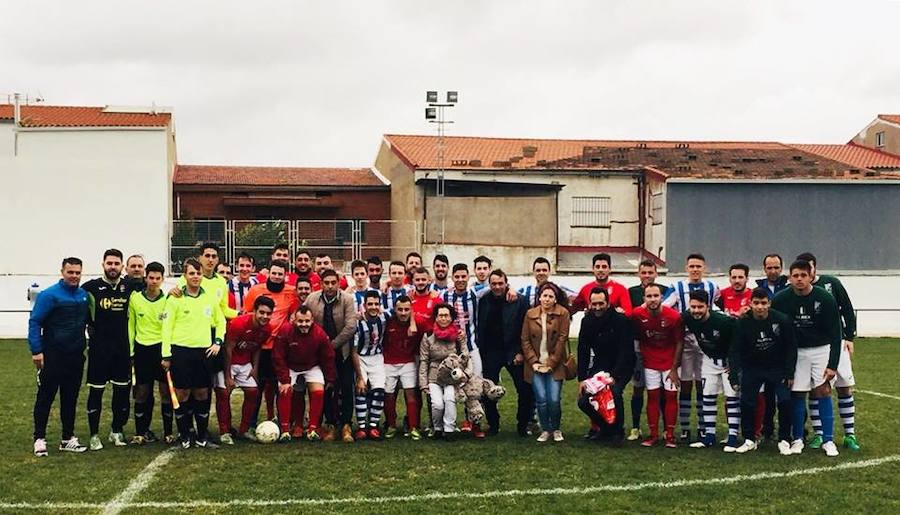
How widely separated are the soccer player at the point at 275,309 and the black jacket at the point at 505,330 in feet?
6.05

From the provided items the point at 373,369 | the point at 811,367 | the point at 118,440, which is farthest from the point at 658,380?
the point at 118,440

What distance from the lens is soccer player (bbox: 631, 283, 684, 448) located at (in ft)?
29.7

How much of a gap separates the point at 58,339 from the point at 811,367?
6.65 meters

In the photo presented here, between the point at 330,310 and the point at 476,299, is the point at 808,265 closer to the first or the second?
the point at 476,299

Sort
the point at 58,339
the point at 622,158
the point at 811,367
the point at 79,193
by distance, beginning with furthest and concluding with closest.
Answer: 1. the point at 622,158
2. the point at 79,193
3. the point at 811,367
4. the point at 58,339

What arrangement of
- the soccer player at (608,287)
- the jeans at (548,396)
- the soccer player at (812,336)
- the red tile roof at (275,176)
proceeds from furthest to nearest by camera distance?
the red tile roof at (275,176) < the soccer player at (608,287) < the jeans at (548,396) < the soccer player at (812,336)

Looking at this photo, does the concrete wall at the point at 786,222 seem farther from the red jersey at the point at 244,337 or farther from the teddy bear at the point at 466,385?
the red jersey at the point at 244,337

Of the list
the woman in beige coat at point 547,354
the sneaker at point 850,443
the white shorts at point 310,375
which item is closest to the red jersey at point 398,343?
the white shorts at point 310,375

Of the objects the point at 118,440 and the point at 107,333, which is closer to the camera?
the point at 107,333

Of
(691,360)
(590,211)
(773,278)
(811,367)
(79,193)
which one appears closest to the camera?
(811,367)

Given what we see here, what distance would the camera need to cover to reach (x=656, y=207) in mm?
29797

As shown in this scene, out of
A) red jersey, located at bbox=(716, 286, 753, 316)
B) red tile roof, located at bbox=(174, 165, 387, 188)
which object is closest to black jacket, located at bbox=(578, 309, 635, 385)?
red jersey, located at bbox=(716, 286, 753, 316)

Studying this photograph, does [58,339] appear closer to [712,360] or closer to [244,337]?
[244,337]

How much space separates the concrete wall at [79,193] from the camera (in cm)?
2955
